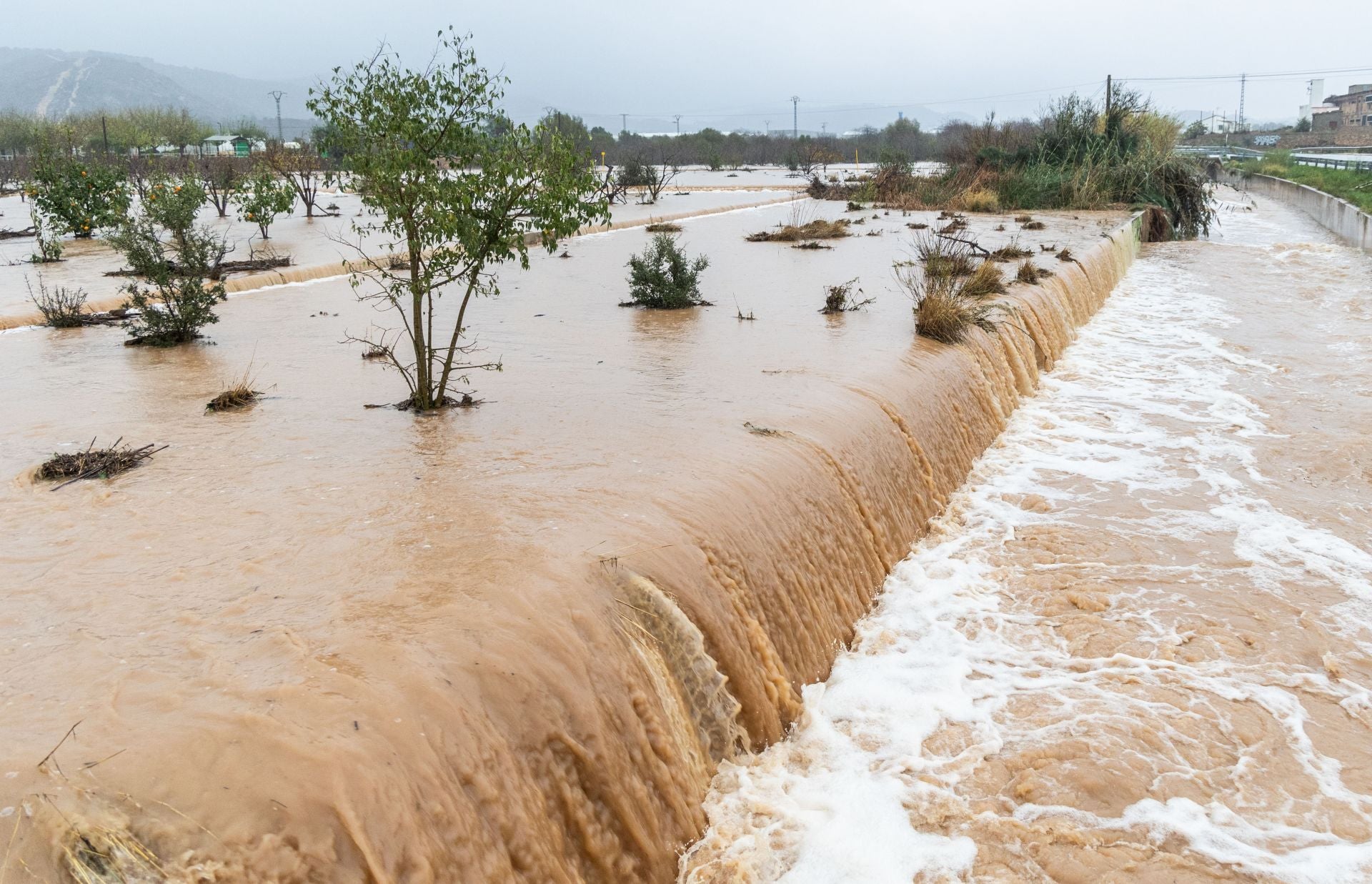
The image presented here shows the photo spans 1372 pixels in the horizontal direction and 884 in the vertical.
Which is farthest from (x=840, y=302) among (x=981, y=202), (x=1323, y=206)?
(x=1323, y=206)

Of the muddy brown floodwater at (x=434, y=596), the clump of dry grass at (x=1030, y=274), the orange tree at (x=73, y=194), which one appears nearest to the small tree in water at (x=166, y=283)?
the muddy brown floodwater at (x=434, y=596)

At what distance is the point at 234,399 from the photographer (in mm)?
6891

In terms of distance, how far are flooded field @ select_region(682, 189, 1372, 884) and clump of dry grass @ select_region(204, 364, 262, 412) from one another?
14.6ft

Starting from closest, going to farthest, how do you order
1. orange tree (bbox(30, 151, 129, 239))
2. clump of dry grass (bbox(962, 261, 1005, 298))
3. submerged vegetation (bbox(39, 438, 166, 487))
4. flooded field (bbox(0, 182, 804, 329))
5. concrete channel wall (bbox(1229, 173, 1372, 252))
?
submerged vegetation (bbox(39, 438, 166, 487)) → clump of dry grass (bbox(962, 261, 1005, 298)) → flooded field (bbox(0, 182, 804, 329)) → orange tree (bbox(30, 151, 129, 239)) → concrete channel wall (bbox(1229, 173, 1372, 252))

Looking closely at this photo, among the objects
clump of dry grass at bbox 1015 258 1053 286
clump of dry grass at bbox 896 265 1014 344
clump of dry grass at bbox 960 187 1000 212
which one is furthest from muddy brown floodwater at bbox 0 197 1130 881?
clump of dry grass at bbox 960 187 1000 212

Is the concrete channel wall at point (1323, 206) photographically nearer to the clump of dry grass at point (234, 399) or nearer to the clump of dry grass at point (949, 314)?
the clump of dry grass at point (949, 314)

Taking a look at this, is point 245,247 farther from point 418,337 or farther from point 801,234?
point 418,337

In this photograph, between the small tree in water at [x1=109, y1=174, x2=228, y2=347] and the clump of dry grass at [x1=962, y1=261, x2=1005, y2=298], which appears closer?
the small tree in water at [x1=109, y1=174, x2=228, y2=347]

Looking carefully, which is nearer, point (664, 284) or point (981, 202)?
point (664, 284)

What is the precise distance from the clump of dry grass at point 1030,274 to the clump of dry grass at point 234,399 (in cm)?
897

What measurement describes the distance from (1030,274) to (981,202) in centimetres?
1233

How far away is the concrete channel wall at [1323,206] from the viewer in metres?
23.4

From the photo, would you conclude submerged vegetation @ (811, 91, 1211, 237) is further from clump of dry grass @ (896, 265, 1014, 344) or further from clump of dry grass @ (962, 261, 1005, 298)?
clump of dry grass @ (896, 265, 1014, 344)

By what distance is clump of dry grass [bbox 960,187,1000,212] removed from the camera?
78.6 ft
